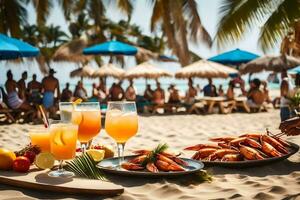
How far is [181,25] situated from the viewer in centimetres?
1688

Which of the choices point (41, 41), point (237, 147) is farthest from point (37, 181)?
point (41, 41)

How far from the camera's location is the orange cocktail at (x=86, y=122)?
8.80 ft

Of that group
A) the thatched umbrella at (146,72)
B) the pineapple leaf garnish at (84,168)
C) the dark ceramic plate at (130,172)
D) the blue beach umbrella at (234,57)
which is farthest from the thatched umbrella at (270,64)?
the pineapple leaf garnish at (84,168)

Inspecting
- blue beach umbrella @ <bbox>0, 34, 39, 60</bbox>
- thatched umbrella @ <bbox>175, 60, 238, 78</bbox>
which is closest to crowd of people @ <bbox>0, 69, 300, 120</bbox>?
thatched umbrella @ <bbox>175, 60, 238, 78</bbox>

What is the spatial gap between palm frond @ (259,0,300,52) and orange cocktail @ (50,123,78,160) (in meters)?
6.41

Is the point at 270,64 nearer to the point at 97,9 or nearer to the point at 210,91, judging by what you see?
the point at 210,91

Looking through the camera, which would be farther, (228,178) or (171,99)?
(171,99)

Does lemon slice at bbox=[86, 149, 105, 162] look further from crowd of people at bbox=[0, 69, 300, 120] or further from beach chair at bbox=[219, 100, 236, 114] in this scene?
beach chair at bbox=[219, 100, 236, 114]

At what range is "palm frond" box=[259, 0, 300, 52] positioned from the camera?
25.5ft

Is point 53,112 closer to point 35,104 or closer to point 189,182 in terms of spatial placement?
point 35,104

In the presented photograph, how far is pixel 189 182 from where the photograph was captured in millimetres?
2947

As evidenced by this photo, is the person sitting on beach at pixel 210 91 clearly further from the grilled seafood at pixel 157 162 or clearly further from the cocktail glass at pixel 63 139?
the cocktail glass at pixel 63 139

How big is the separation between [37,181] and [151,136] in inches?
217

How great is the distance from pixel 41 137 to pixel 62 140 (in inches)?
15.1
